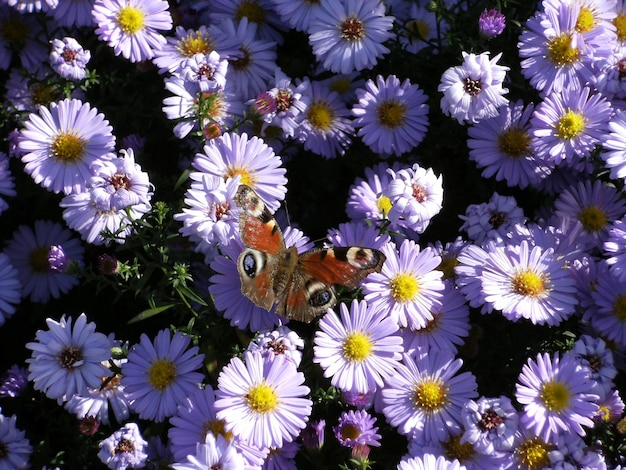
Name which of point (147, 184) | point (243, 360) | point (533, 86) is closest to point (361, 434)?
point (243, 360)

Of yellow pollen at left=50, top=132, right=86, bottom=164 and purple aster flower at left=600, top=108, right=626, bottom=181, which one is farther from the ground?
purple aster flower at left=600, top=108, right=626, bottom=181

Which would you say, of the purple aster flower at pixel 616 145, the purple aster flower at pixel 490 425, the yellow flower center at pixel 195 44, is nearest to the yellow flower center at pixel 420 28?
the yellow flower center at pixel 195 44

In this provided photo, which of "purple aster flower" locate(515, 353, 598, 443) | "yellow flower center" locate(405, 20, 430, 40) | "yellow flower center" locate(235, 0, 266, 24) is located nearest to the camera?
"purple aster flower" locate(515, 353, 598, 443)

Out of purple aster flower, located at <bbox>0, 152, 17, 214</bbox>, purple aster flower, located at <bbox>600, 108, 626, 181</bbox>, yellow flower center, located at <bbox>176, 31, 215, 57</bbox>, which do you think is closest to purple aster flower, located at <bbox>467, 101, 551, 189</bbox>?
purple aster flower, located at <bbox>600, 108, 626, 181</bbox>

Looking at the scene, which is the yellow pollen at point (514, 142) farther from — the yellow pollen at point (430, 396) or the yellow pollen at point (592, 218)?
the yellow pollen at point (430, 396)

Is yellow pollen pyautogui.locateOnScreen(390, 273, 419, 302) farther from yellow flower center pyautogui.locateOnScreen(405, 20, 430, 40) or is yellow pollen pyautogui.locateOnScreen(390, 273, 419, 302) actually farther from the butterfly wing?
yellow flower center pyautogui.locateOnScreen(405, 20, 430, 40)

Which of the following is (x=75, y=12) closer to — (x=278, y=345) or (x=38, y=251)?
(x=38, y=251)

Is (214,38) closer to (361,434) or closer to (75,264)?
(75,264)
